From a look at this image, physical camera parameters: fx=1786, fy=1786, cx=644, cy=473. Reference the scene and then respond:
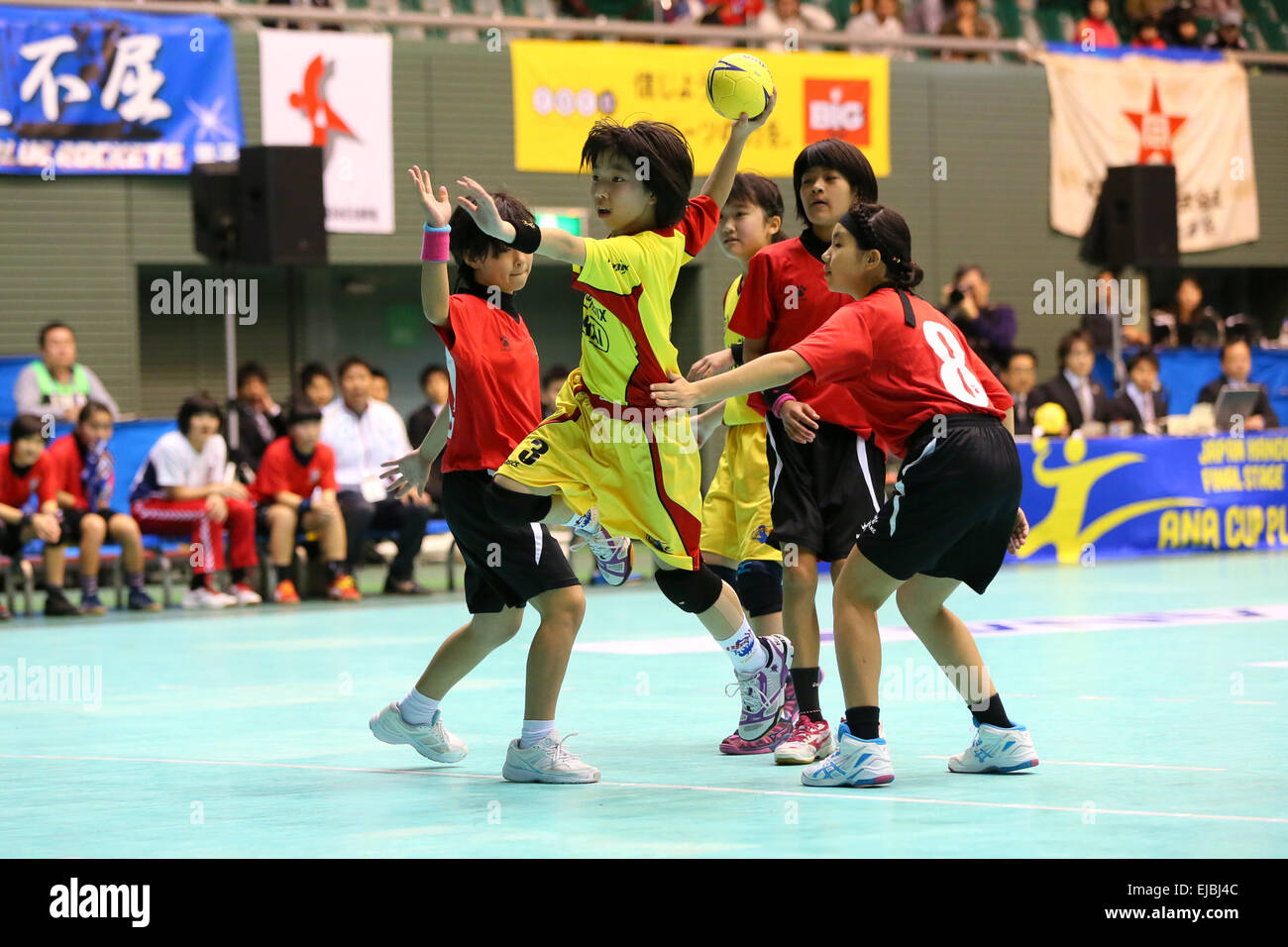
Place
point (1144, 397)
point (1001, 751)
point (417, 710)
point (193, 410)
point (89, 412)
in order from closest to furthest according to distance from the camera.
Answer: point (1001, 751) < point (417, 710) < point (89, 412) < point (193, 410) < point (1144, 397)

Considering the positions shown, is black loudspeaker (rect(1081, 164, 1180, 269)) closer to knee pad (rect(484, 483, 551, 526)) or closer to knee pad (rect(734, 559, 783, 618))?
knee pad (rect(734, 559, 783, 618))

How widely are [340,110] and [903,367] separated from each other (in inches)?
500

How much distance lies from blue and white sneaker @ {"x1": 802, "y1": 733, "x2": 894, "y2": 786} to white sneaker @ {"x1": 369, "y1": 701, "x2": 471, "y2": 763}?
1.40 m

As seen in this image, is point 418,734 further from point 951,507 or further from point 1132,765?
point 1132,765

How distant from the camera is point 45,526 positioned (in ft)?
41.0

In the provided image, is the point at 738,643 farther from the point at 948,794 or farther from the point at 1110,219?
the point at 1110,219

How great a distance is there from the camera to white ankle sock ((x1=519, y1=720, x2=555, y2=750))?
18.9ft

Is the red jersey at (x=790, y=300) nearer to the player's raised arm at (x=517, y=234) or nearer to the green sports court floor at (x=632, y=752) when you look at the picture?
the player's raised arm at (x=517, y=234)

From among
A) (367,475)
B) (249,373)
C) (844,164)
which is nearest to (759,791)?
(844,164)

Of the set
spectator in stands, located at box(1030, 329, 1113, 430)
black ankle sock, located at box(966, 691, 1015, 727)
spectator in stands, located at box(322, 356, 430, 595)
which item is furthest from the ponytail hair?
spectator in stands, located at box(1030, 329, 1113, 430)

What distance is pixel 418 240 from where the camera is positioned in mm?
18141

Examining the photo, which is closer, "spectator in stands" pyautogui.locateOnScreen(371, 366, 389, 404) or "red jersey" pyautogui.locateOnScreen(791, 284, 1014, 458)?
"red jersey" pyautogui.locateOnScreen(791, 284, 1014, 458)

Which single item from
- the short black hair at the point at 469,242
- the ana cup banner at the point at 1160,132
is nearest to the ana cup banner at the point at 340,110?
the ana cup banner at the point at 1160,132
